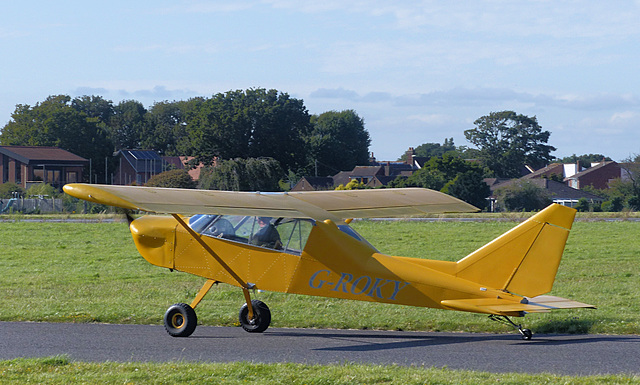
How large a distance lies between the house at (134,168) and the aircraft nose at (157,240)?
82189mm

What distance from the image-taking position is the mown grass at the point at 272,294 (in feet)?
36.6

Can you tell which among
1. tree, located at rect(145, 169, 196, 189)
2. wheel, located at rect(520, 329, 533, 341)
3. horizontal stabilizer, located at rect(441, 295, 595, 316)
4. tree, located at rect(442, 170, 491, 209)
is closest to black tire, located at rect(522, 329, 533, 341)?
wheel, located at rect(520, 329, 533, 341)

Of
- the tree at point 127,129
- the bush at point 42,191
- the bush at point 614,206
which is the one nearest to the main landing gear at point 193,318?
the bush at point 42,191

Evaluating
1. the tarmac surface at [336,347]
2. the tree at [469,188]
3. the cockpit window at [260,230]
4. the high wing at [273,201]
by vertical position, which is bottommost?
the tarmac surface at [336,347]

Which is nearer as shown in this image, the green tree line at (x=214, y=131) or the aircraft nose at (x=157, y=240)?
the aircraft nose at (x=157, y=240)

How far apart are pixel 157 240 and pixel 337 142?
100 m

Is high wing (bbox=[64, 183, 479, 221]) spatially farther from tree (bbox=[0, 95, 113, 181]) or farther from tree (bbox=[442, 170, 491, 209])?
tree (bbox=[0, 95, 113, 181])

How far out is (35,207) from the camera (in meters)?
55.0

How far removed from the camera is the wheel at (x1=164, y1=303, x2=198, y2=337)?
10266 mm

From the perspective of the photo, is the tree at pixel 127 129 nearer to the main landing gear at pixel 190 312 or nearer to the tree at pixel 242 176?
the tree at pixel 242 176

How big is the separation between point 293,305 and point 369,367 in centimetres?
489

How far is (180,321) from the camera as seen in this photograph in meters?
10.4

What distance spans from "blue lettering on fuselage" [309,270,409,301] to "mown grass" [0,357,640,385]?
5.74ft

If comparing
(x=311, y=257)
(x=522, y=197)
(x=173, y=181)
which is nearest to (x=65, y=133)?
(x=173, y=181)
